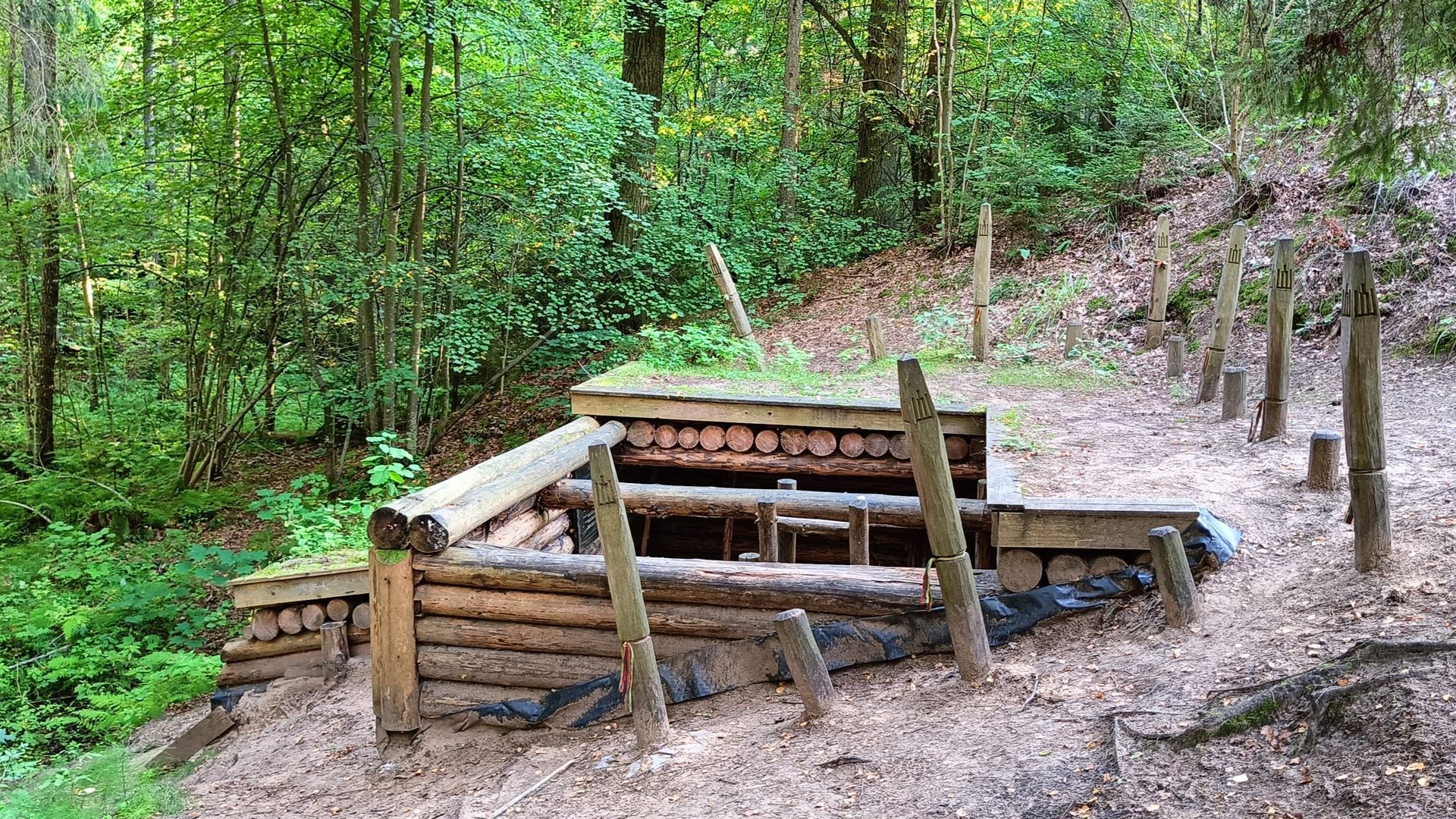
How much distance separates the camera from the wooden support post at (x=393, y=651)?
5.10 meters

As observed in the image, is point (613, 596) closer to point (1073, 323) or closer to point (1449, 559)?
point (1449, 559)

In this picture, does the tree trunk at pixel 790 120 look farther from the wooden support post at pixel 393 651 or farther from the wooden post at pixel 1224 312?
the wooden support post at pixel 393 651

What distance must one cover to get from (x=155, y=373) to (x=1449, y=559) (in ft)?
56.4

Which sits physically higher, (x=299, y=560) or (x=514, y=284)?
(x=514, y=284)

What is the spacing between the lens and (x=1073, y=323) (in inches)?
436

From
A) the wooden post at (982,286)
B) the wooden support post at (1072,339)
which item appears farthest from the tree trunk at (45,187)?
the wooden support post at (1072,339)

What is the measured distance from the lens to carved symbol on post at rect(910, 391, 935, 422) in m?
3.91

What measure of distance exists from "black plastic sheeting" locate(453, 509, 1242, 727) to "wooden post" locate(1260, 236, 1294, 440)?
6.30 feet

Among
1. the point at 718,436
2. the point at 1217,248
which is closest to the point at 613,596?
the point at 718,436

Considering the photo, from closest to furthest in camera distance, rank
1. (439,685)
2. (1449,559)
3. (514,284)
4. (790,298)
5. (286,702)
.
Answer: (1449,559) → (439,685) → (286,702) → (514,284) → (790,298)

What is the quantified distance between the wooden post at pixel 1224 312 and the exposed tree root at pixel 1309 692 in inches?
196

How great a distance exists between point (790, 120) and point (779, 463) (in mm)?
9297

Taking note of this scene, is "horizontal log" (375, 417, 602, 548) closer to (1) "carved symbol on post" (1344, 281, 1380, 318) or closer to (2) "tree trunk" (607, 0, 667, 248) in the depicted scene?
(1) "carved symbol on post" (1344, 281, 1380, 318)

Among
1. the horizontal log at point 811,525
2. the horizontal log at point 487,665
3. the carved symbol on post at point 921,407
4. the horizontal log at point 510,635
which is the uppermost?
the carved symbol on post at point 921,407
